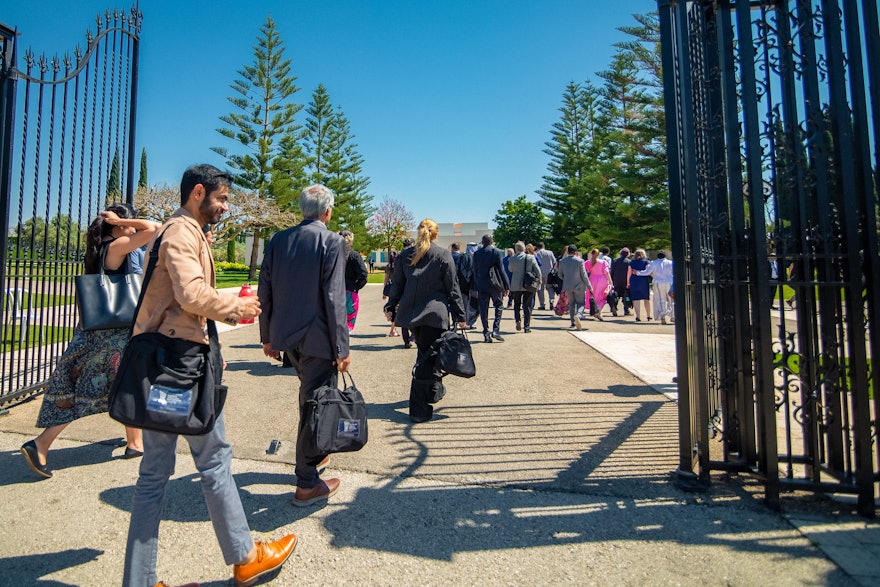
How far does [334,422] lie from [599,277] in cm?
1144

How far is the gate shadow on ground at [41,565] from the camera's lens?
2.36 meters

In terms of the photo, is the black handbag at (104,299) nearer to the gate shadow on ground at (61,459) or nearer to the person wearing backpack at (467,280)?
the gate shadow on ground at (61,459)

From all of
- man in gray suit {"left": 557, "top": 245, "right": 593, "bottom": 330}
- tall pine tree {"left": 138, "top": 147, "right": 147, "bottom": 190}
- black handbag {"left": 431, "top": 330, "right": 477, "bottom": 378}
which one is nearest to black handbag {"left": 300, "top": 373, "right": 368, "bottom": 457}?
black handbag {"left": 431, "top": 330, "right": 477, "bottom": 378}

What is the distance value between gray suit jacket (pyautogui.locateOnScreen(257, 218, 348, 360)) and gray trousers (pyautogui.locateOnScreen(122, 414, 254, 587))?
84 cm

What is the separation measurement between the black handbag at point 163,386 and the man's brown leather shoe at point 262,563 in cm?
65

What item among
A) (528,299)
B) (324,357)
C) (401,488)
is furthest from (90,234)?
(528,299)

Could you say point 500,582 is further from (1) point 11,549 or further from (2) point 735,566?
(1) point 11,549

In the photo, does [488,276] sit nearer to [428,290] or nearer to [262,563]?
[428,290]

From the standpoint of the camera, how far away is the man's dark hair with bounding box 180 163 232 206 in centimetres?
241

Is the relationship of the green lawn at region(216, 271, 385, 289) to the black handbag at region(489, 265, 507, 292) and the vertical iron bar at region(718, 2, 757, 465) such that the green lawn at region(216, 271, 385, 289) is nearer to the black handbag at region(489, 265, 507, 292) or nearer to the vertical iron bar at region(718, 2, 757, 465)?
the black handbag at region(489, 265, 507, 292)

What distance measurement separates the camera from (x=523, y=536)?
274cm

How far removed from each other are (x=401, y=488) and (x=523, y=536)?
0.91 metres

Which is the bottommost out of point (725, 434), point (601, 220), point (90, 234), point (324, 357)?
point (725, 434)

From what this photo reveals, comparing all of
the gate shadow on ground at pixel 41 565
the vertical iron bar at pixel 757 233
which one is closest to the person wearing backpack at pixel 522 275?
the vertical iron bar at pixel 757 233
